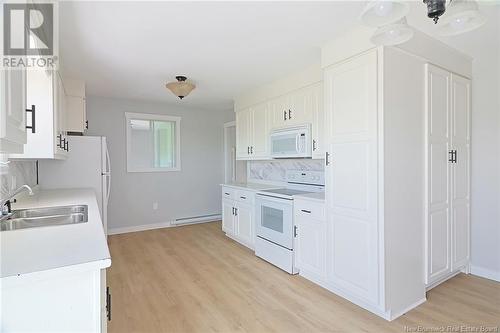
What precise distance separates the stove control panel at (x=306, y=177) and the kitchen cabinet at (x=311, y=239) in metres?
0.60

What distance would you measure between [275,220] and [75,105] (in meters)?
2.93

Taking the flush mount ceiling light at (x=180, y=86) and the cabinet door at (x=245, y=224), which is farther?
the cabinet door at (x=245, y=224)

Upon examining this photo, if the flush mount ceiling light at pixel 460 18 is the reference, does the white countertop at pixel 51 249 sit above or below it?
below

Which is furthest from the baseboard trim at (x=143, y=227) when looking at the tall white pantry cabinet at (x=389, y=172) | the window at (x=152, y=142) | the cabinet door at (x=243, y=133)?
the tall white pantry cabinet at (x=389, y=172)

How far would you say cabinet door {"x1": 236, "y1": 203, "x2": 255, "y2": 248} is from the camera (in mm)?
3738

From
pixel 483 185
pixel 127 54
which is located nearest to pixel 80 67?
pixel 127 54

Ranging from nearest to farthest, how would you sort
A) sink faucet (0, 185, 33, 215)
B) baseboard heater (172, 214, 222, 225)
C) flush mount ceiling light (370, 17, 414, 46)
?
flush mount ceiling light (370, 17, 414, 46) < sink faucet (0, 185, 33, 215) < baseboard heater (172, 214, 222, 225)

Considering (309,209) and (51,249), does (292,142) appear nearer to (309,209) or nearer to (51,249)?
(309,209)

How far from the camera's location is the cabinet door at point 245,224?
374 centimetres

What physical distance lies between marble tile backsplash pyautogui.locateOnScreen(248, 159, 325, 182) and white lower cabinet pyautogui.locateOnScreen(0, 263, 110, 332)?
111 inches

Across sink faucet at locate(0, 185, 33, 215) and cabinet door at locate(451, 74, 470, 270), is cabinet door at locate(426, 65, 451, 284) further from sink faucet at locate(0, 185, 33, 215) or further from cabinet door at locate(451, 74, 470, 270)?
sink faucet at locate(0, 185, 33, 215)

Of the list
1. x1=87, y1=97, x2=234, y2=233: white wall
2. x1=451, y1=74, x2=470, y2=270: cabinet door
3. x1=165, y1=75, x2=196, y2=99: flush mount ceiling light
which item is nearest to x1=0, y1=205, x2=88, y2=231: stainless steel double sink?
x1=165, y1=75, x2=196, y2=99: flush mount ceiling light

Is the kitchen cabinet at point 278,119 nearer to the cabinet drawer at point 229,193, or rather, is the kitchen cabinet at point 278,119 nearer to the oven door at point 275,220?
the cabinet drawer at point 229,193

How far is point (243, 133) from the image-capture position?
4438 mm
